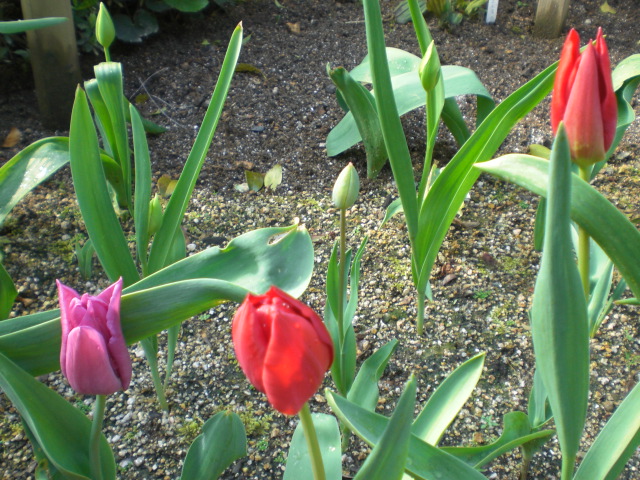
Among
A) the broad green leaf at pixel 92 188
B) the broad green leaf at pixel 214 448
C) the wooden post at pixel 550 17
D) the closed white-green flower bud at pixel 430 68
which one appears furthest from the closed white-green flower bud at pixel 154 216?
the wooden post at pixel 550 17

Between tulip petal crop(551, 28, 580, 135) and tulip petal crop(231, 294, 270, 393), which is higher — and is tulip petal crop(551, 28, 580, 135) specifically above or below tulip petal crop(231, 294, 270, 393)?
above

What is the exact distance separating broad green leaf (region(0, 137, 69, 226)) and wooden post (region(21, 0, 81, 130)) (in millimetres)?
512

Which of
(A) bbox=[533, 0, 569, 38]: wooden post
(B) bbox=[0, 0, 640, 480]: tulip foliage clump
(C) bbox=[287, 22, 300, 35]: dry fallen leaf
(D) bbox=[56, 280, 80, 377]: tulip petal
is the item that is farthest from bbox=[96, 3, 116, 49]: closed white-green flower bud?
(A) bbox=[533, 0, 569, 38]: wooden post

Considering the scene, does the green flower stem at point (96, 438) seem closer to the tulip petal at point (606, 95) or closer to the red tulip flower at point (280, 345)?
the red tulip flower at point (280, 345)

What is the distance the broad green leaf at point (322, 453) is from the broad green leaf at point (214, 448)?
10 cm

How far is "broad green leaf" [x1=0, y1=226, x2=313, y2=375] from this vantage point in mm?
655

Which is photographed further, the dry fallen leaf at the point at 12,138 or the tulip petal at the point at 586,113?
the dry fallen leaf at the point at 12,138

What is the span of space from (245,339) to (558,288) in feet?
0.89

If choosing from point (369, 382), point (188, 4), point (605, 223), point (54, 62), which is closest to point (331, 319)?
point (369, 382)

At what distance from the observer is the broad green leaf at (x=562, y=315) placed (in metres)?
0.51

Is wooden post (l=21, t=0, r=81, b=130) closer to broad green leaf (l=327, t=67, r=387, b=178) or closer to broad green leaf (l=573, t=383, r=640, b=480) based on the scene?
broad green leaf (l=327, t=67, r=387, b=178)

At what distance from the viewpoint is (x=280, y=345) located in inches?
17.2

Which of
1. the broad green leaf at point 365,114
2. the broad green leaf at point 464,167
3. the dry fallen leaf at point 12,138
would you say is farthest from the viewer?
the dry fallen leaf at point 12,138

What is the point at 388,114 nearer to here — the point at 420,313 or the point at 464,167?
the point at 464,167
